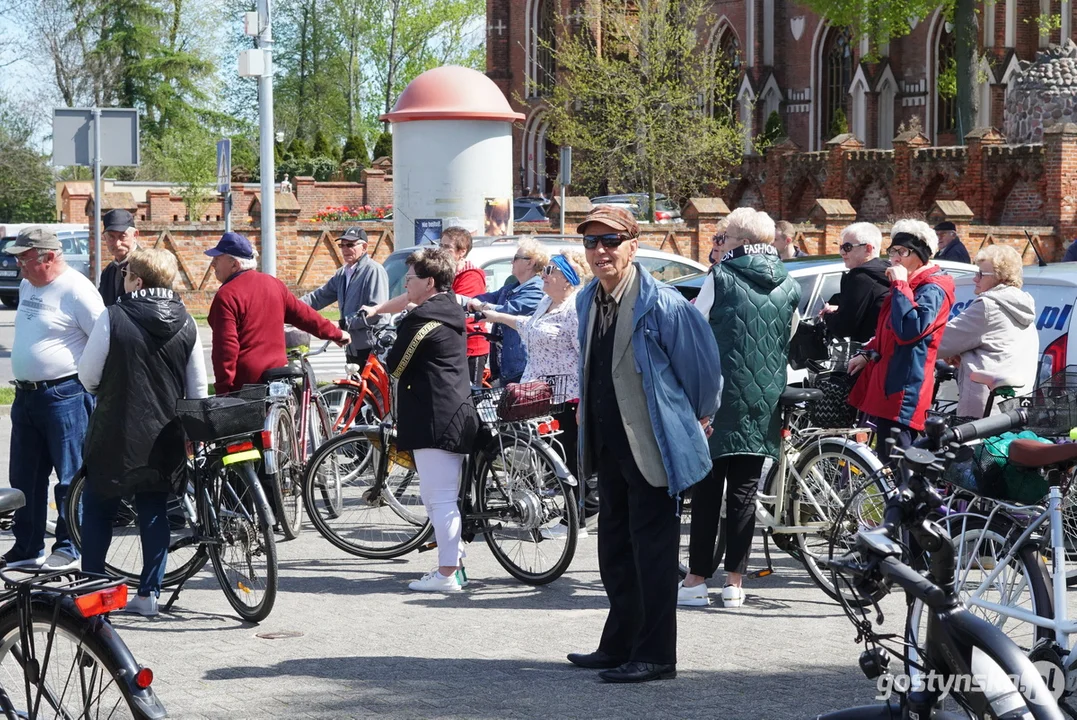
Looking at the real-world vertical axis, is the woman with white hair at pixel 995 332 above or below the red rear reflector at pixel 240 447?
above

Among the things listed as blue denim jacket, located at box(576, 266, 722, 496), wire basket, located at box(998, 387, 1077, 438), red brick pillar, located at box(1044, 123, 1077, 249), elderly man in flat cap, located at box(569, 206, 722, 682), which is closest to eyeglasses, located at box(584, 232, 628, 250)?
elderly man in flat cap, located at box(569, 206, 722, 682)

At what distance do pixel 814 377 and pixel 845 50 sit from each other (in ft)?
152

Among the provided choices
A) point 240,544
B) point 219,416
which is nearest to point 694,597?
point 240,544

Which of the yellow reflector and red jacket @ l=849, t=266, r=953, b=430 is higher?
red jacket @ l=849, t=266, r=953, b=430

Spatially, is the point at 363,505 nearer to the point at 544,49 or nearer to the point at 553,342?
the point at 553,342

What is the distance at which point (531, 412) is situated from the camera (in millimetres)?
7871

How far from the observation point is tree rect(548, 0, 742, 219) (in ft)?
126

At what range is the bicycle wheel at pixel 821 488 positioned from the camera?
7270 millimetres

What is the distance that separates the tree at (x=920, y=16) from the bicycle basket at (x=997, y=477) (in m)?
33.9

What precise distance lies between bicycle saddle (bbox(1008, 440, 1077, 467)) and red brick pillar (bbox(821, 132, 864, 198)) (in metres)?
36.7

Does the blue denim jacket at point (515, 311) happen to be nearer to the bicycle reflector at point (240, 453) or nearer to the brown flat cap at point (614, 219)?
the bicycle reflector at point (240, 453)

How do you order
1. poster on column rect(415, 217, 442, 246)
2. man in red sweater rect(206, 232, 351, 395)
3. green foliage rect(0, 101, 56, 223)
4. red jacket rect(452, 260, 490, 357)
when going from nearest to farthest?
1. man in red sweater rect(206, 232, 351, 395)
2. red jacket rect(452, 260, 490, 357)
3. poster on column rect(415, 217, 442, 246)
4. green foliage rect(0, 101, 56, 223)

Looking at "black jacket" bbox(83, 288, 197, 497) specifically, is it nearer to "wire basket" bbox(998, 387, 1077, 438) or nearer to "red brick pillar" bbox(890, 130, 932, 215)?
"wire basket" bbox(998, 387, 1077, 438)

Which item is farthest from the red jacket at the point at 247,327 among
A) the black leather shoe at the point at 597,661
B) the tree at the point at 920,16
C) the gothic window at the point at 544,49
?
the gothic window at the point at 544,49
